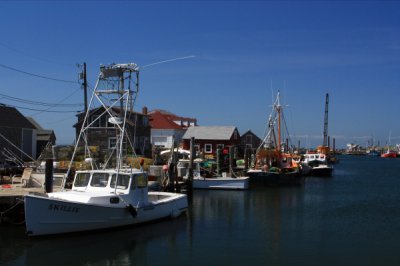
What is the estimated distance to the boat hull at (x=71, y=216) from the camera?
1858cm

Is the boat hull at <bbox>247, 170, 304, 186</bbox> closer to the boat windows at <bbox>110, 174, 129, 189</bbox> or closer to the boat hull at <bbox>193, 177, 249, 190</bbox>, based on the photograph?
the boat hull at <bbox>193, 177, 249, 190</bbox>

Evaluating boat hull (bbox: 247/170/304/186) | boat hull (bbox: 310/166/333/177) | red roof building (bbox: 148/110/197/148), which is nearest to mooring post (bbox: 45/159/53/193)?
boat hull (bbox: 247/170/304/186)

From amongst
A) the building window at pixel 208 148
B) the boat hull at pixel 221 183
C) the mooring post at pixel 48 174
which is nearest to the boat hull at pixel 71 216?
the mooring post at pixel 48 174

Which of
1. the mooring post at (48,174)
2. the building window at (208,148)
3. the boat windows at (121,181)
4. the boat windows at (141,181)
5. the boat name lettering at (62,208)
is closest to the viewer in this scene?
the boat name lettering at (62,208)

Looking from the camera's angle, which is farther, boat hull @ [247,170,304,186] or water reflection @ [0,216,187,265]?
boat hull @ [247,170,304,186]

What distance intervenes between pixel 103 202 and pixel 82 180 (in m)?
2.04

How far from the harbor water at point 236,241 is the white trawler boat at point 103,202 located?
51cm

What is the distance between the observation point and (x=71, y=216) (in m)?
19.4

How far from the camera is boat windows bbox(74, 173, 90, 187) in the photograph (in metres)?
21.7

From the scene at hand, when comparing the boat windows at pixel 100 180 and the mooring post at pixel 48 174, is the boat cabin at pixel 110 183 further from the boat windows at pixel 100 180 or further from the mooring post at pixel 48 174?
the mooring post at pixel 48 174

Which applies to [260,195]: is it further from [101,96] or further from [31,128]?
[31,128]

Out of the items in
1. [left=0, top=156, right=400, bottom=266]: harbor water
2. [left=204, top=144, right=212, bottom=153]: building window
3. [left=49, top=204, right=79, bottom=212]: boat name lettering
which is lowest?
[left=0, top=156, right=400, bottom=266]: harbor water

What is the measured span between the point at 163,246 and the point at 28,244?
17.0ft

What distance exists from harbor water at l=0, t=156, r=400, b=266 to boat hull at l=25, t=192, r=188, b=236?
41 cm
